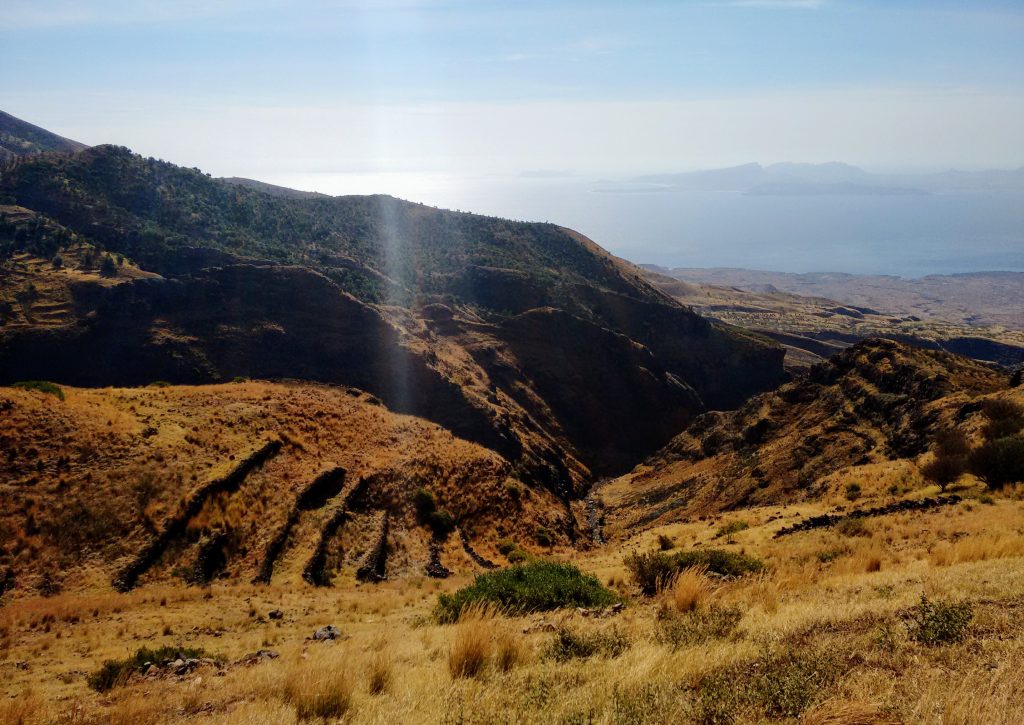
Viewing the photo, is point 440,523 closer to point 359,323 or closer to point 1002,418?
point 359,323

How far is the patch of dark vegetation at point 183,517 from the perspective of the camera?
15.8 meters

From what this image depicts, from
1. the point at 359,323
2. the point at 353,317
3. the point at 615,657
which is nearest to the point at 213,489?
the point at 615,657

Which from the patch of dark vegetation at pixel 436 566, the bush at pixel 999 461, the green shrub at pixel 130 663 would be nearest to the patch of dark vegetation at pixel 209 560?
the green shrub at pixel 130 663

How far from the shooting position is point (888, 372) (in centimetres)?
3083

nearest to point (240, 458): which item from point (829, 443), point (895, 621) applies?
point (895, 621)

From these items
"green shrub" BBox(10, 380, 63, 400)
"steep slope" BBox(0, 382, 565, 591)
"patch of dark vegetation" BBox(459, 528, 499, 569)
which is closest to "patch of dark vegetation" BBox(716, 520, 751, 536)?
"patch of dark vegetation" BBox(459, 528, 499, 569)

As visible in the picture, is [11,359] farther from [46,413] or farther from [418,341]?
[418,341]

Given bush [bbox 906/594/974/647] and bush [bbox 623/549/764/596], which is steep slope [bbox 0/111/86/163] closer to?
bush [bbox 623/549/764/596]

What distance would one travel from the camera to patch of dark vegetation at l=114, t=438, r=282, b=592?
15.8 metres

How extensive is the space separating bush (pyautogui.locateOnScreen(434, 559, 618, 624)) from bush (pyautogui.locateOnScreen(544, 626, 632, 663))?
126 inches

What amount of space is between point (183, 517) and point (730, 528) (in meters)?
18.1

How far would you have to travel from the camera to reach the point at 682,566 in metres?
11.4

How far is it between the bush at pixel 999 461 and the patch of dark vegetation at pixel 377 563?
19.7 meters

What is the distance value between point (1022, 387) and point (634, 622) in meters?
24.2
